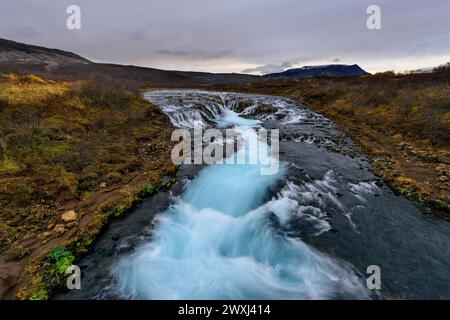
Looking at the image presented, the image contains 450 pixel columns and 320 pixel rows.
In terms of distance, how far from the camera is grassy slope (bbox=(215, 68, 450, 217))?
10094 mm

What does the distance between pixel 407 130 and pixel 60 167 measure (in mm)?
20382

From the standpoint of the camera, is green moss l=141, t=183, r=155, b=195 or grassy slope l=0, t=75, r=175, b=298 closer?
grassy slope l=0, t=75, r=175, b=298

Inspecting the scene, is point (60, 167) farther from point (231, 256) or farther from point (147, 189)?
point (231, 256)

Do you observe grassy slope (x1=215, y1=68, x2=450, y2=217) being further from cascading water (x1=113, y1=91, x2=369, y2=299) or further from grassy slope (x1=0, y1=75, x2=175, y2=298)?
grassy slope (x1=0, y1=75, x2=175, y2=298)

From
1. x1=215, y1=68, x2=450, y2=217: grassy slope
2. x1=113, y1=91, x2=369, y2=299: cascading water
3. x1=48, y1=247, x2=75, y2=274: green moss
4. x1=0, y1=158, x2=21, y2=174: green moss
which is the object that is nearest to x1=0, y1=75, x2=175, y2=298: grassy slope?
x1=0, y1=158, x2=21, y2=174: green moss

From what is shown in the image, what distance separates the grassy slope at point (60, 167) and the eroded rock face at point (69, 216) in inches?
5.8

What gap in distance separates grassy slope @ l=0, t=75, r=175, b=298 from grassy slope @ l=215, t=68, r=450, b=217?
35.5 feet

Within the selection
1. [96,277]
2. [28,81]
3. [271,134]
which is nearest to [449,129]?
[271,134]

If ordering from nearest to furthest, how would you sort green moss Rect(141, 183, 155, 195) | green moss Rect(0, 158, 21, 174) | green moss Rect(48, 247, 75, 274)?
green moss Rect(48, 247, 75, 274) < green moss Rect(0, 158, 21, 174) < green moss Rect(141, 183, 155, 195)

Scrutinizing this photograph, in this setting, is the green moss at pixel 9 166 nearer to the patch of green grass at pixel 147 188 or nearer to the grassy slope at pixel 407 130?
the patch of green grass at pixel 147 188

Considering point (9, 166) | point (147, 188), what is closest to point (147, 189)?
point (147, 188)

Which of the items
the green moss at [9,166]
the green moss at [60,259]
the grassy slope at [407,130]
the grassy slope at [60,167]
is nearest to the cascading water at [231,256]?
the green moss at [60,259]
